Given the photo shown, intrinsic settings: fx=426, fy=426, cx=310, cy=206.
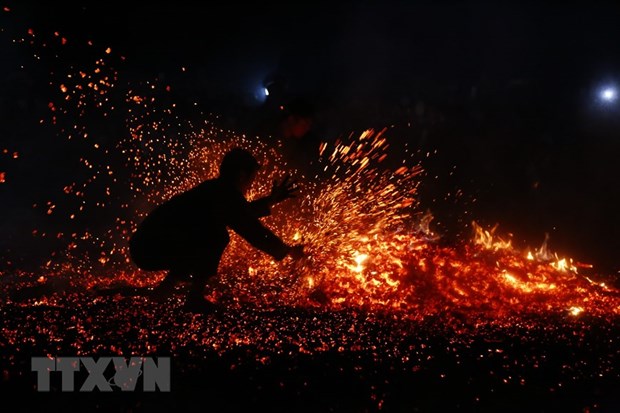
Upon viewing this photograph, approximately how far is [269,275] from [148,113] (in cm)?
662

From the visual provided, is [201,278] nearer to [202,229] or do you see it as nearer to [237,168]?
[202,229]

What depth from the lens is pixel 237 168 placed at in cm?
440

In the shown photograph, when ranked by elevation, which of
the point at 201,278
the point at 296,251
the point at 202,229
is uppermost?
the point at 202,229

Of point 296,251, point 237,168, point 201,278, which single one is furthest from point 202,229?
point 296,251

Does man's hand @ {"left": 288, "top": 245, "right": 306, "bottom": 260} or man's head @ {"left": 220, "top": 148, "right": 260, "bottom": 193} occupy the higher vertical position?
man's head @ {"left": 220, "top": 148, "right": 260, "bottom": 193}

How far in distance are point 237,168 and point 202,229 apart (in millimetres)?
717

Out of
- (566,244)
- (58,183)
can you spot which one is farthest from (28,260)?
(566,244)

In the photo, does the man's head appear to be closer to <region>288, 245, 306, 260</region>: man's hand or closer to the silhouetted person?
the silhouetted person

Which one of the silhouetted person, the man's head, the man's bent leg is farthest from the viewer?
the man's head

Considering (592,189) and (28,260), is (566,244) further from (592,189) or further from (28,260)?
(28,260)

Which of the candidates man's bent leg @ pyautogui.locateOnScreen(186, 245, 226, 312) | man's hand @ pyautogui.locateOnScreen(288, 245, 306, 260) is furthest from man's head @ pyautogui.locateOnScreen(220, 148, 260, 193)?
man's hand @ pyautogui.locateOnScreen(288, 245, 306, 260)

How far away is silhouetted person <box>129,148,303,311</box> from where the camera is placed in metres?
4.26

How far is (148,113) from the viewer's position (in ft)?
35.2

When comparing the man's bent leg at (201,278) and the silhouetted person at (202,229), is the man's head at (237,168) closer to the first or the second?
the silhouetted person at (202,229)
